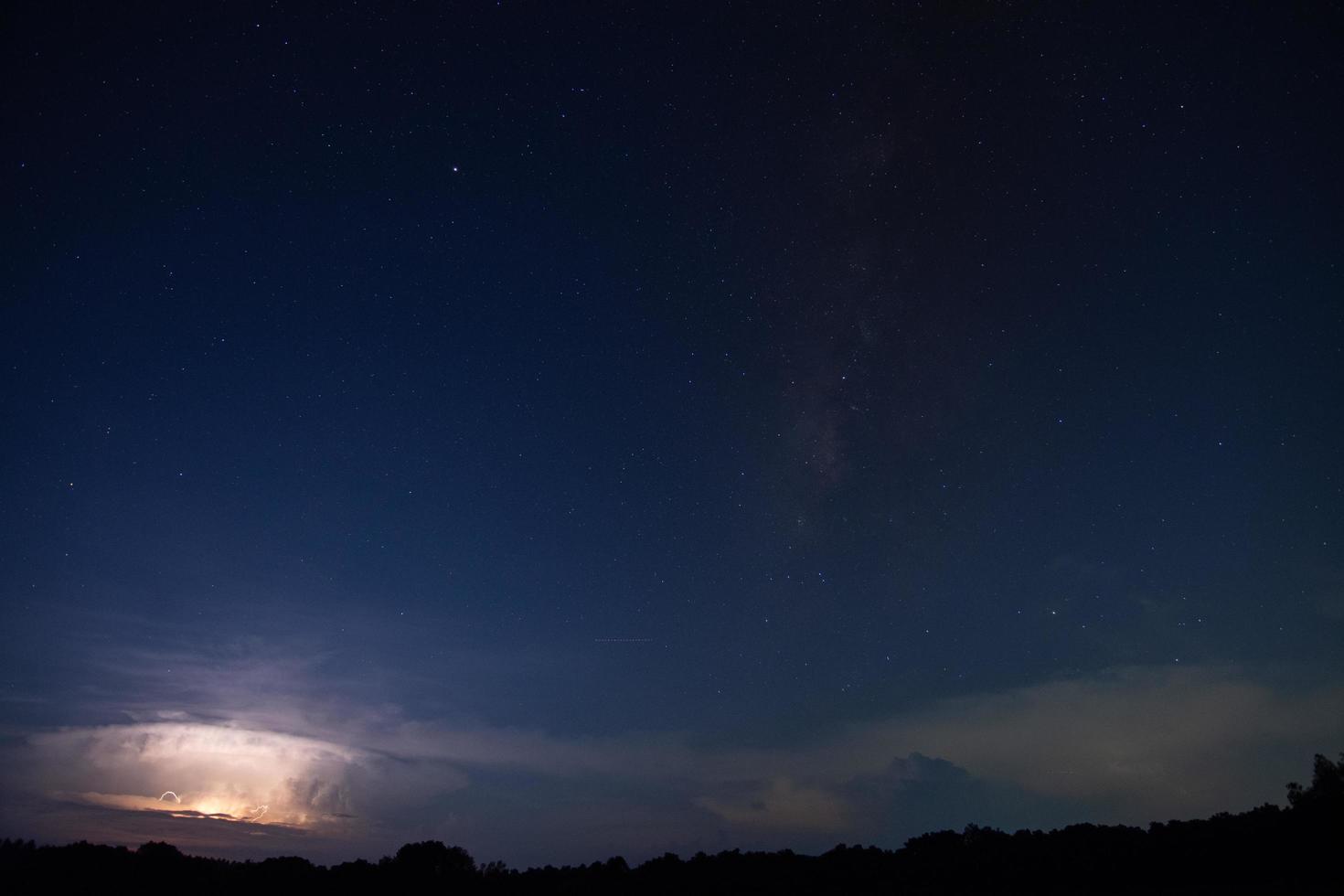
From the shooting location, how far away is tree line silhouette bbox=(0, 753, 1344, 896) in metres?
26.9

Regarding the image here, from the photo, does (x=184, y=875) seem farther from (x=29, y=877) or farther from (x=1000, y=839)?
(x=1000, y=839)

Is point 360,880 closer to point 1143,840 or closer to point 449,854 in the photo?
point 449,854

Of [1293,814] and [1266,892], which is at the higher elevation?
[1293,814]

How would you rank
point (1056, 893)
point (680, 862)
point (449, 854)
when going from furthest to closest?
point (449, 854), point (680, 862), point (1056, 893)

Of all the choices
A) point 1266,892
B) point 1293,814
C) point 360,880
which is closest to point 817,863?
point 1266,892

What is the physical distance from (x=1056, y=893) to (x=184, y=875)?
36.5 meters

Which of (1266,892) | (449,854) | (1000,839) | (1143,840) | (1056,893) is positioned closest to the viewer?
(1266,892)

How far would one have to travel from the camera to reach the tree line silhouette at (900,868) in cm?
2692

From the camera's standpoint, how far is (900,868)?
3219cm

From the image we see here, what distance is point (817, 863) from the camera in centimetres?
3306

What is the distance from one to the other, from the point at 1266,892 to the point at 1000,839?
10.0 meters

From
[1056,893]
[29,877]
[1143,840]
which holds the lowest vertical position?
[29,877]

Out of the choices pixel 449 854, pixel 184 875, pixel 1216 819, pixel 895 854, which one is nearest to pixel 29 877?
pixel 184 875

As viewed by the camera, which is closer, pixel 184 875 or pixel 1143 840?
pixel 1143 840
